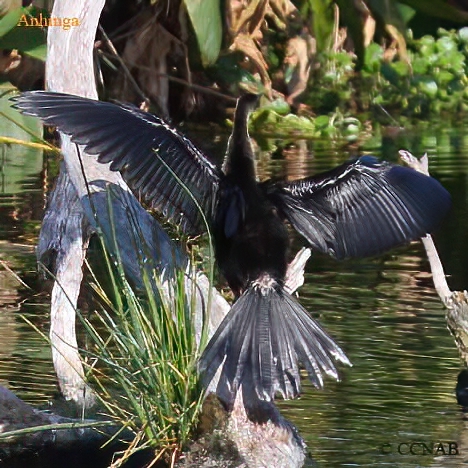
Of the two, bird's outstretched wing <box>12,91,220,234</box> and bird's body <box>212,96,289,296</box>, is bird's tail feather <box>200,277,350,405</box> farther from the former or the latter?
bird's outstretched wing <box>12,91,220,234</box>

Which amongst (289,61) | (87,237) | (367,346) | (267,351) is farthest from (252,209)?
(289,61)

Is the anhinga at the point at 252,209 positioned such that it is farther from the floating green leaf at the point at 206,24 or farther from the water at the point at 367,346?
the floating green leaf at the point at 206,24

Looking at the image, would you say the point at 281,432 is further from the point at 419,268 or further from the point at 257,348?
the point at 419,268

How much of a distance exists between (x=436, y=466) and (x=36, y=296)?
2.80 m

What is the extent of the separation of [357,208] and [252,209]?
38cm

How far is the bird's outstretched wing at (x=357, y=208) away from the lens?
4.32m

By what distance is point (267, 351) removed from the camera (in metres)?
3.89

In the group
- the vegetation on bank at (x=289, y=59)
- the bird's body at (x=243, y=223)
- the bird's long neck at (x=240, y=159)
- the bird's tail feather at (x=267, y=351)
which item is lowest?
the bird's tail feather at (x=267, y=351)

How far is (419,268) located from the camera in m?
7.12

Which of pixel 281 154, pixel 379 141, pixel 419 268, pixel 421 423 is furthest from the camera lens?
pixel 379 141

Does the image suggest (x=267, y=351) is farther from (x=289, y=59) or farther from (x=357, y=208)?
(x=289, y=59)

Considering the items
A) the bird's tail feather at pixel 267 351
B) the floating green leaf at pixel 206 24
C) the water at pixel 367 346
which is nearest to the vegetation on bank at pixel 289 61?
the floating green leaf at pixel 206 24

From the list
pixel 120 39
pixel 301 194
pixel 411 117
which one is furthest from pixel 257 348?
pixel 411 117

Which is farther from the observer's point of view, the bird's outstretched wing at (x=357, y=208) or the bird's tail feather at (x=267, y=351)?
the bird's outstretched wing at (x=357, y=208)
